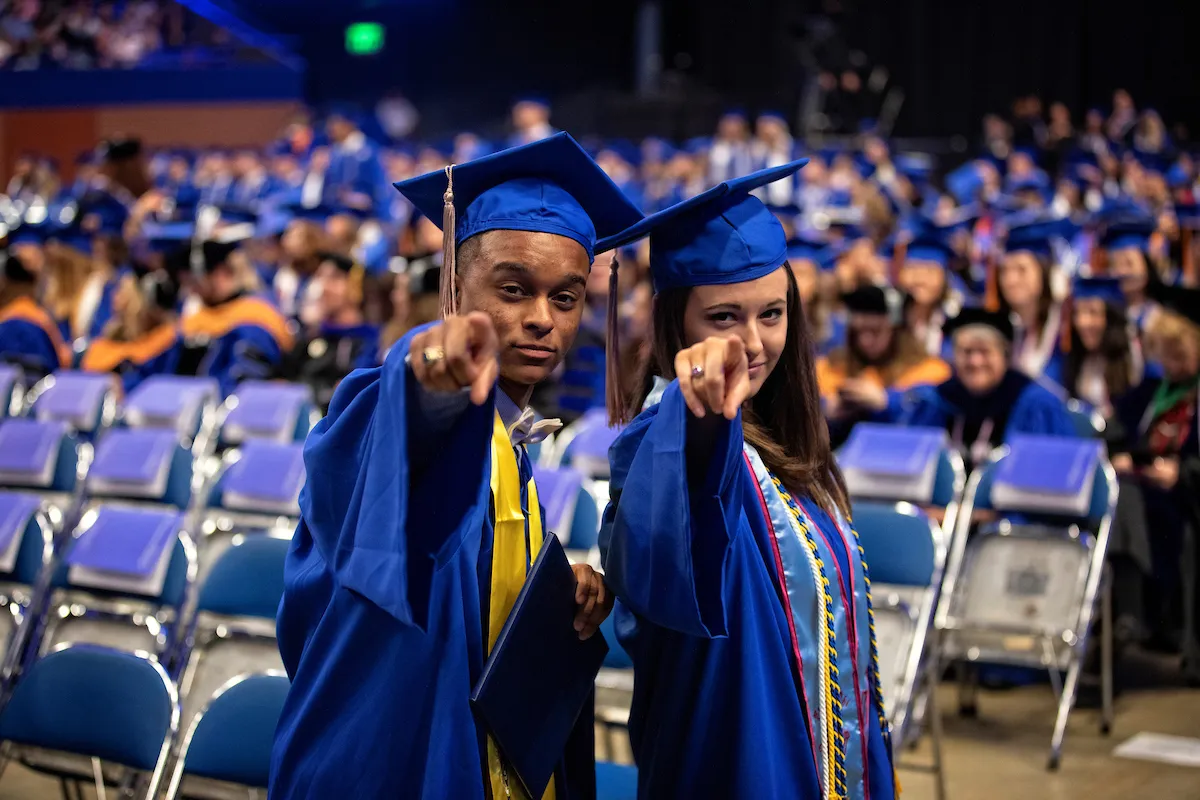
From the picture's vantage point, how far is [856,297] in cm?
592

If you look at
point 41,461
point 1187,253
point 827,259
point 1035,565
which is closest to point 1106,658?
point 1035,565

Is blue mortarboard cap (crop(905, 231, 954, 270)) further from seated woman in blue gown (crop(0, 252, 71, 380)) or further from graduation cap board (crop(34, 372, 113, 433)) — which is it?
seated woman in blue gown (crop(0, 252, 71, 380))

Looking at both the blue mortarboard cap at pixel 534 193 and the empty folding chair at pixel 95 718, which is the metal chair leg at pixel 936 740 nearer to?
the empty folding chair at pixel 95 718

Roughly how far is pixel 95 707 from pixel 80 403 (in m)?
3.38

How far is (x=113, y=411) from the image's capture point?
19.2 ft

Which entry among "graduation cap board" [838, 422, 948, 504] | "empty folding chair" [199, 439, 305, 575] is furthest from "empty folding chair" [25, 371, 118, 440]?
"graduation cap board" [838, 422, 948, 504]

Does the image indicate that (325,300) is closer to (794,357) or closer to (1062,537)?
(1062,537)

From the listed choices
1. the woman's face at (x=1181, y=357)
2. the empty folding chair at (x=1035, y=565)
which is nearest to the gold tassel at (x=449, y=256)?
the empty folding chair at (x=1035, y=565)

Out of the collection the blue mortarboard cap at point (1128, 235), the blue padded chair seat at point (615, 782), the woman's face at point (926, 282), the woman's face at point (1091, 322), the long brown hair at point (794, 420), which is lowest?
the blue padded chair seat at point (615, 782)

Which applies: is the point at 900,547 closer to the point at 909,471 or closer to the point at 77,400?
the point at 909,471

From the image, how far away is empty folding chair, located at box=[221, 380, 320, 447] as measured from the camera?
5406 millimetres

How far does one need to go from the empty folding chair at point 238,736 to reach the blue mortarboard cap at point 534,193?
1255 mm

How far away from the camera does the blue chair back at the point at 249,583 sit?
10.7ft

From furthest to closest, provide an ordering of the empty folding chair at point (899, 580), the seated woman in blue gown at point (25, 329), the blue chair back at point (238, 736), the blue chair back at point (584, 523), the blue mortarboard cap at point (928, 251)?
the blue mortarboard cap at point (928, 251)
the seated woman in blue gown at point (25, 329)
the blue chair back at point (584, 523)
the empty folding chair at point (899, 580)
the blue chair back at point (238, 736)
